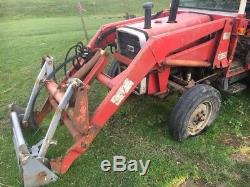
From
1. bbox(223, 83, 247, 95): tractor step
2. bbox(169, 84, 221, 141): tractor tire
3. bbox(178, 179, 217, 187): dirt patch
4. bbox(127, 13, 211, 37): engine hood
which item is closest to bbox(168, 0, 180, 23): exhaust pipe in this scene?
bbox(127, 13, 211, 37): engine hood

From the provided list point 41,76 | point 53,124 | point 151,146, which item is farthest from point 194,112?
point 41,76

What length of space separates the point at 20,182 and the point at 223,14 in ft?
12.4

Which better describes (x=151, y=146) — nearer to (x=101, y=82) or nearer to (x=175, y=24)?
(x=101, y=82)

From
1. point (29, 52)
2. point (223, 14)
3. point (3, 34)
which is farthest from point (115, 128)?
point (3, 34)

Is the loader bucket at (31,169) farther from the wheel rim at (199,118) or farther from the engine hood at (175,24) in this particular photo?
the engine hood at (175,24)

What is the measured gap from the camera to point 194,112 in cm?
488

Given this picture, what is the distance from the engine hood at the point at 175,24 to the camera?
16.1 feet

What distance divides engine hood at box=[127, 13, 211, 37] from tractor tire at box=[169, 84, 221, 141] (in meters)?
0.94

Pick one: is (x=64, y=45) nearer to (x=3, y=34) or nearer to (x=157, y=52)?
(x=3, y=34)

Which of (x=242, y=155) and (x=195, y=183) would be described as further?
(x=242, y=155)

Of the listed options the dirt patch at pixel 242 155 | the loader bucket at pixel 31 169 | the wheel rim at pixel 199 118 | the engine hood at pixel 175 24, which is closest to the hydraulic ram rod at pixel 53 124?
the loader bucket at pixel 31 169

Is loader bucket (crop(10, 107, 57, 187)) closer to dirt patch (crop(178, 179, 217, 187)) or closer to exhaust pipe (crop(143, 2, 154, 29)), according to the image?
dirt patch (crop(178, 179, 217, 187))

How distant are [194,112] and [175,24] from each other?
133 centimetres

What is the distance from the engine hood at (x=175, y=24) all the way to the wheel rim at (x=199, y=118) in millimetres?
1190
